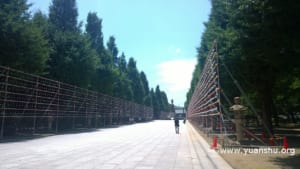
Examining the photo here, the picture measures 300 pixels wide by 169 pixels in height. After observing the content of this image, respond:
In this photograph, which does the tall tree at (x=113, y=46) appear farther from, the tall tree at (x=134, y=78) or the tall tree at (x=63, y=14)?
the tall tree at (x=63, y=14)

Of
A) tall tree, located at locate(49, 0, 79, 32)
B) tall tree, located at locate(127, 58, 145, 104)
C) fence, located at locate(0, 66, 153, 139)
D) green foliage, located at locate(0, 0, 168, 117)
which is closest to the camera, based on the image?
fence, located at locate(0, 66, 153, 139)

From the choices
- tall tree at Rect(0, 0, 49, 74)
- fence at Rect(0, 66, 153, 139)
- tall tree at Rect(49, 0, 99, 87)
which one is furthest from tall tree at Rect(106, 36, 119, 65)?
tall tree at Rect(0, 0, 49, 74)

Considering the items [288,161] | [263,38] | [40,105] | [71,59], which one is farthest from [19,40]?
[288,161]

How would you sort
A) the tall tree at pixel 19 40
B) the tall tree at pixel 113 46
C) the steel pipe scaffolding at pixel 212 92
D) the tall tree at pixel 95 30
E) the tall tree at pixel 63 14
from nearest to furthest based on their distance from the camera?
1. the steel pipe scaffolding at pixel 212 92
2. the tall tree at pixel 19 40
3. the tall tree at pixel 63 14
4. the tall tree at pixel 95 30
5. the tall tree at pixel 113 46

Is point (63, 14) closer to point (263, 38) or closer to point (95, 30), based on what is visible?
point (95, 30)

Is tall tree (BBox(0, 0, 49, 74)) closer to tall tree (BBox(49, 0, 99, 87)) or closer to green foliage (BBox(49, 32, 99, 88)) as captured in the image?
green foliage (BBox(49, 32, 99, 88))

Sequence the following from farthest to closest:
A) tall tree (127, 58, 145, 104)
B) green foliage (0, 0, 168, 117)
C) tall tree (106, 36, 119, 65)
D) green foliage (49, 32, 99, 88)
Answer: tall tree (127, 58, 145, 104) < tall tree (106, 36, 119, 65) < green foliage (49, 32, 99, 88) < green foliage (0, 0, 168, 117)

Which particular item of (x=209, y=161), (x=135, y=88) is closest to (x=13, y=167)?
(x=209, y=161)

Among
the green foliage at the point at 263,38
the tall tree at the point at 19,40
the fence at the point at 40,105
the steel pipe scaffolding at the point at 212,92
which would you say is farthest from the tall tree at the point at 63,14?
the green foliage at the point at 263,38

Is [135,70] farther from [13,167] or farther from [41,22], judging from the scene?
[13,167]

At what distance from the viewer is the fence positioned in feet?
63.3

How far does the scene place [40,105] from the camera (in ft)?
75.3

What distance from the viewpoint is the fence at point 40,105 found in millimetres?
19281

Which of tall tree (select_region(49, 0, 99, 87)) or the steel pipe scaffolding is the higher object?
tall tree (select_region(49, 0, 99, 87))
